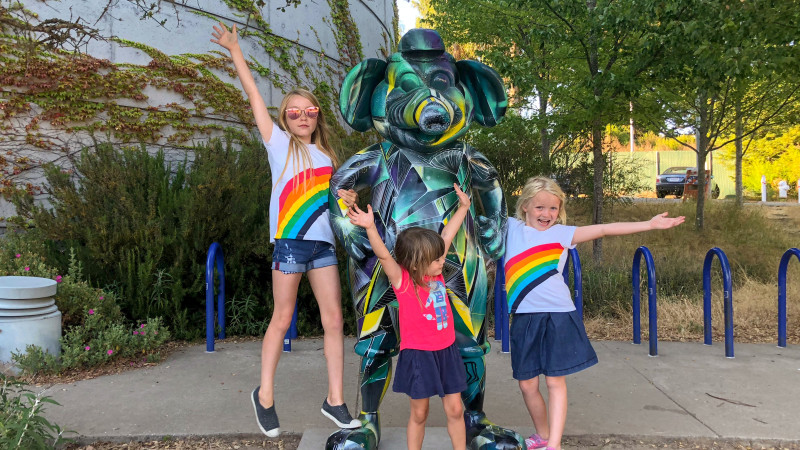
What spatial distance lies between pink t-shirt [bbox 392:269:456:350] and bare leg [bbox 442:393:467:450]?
0.20m

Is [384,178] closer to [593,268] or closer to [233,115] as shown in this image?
[233,115]

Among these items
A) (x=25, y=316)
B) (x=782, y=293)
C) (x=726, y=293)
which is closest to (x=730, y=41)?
(x=782, y=293)

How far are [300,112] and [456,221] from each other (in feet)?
3.02

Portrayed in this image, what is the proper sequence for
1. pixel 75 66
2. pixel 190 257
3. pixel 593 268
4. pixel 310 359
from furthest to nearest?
pixel 593 268
pixel 75 66
pixel 190 257
pixel 310 359

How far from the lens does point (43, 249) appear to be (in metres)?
4.64

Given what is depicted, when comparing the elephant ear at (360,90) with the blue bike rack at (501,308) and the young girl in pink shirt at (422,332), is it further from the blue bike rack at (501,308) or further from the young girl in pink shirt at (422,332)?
the blue bike rack at (501,308)

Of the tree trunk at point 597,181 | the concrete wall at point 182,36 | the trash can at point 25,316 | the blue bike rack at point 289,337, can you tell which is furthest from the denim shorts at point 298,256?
the tree trunk at point 597,181

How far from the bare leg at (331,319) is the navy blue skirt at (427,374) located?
65 centimetres

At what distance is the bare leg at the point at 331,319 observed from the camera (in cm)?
288

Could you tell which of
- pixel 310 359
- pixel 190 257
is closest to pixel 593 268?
→ pixel 310 359

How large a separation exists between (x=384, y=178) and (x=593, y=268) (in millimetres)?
5172

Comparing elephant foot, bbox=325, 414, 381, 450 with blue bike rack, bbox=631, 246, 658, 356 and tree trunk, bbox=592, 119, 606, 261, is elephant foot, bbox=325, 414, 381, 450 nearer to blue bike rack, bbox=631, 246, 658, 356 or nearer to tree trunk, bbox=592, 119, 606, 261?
blue bike rack, bbox=631, 246, 658, 356

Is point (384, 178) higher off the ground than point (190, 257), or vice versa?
point (384, 178)

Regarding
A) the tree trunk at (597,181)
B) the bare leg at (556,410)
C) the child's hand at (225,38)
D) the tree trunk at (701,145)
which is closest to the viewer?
the bare leg at (556,410)
